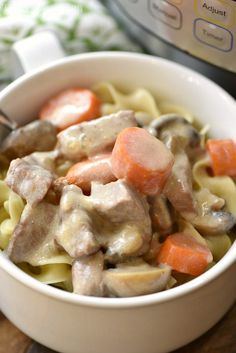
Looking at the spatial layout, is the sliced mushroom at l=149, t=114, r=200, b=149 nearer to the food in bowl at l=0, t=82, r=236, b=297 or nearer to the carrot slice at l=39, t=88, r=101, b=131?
the food in bowl at l=0, t=82, r=236, b=297

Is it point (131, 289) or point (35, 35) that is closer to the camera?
point (131, 289)

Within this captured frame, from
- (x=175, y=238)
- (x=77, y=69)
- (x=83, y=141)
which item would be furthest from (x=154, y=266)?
(x=77, y=69)

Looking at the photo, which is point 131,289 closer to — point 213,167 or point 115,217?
point 115,217

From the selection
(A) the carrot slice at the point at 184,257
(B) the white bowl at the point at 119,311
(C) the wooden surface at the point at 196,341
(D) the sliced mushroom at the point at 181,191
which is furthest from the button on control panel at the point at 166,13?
(C) the wooden surface at the point at 196,341

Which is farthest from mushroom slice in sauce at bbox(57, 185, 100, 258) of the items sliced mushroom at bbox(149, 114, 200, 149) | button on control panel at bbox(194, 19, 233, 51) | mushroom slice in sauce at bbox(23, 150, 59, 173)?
button on control panel at bbox(194, 19, 233, 51)

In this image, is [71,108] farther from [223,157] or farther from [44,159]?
[223,157]

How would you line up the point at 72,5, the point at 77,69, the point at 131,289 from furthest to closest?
the point at 72,5 → the point at 77,69 → the point at 131,289
